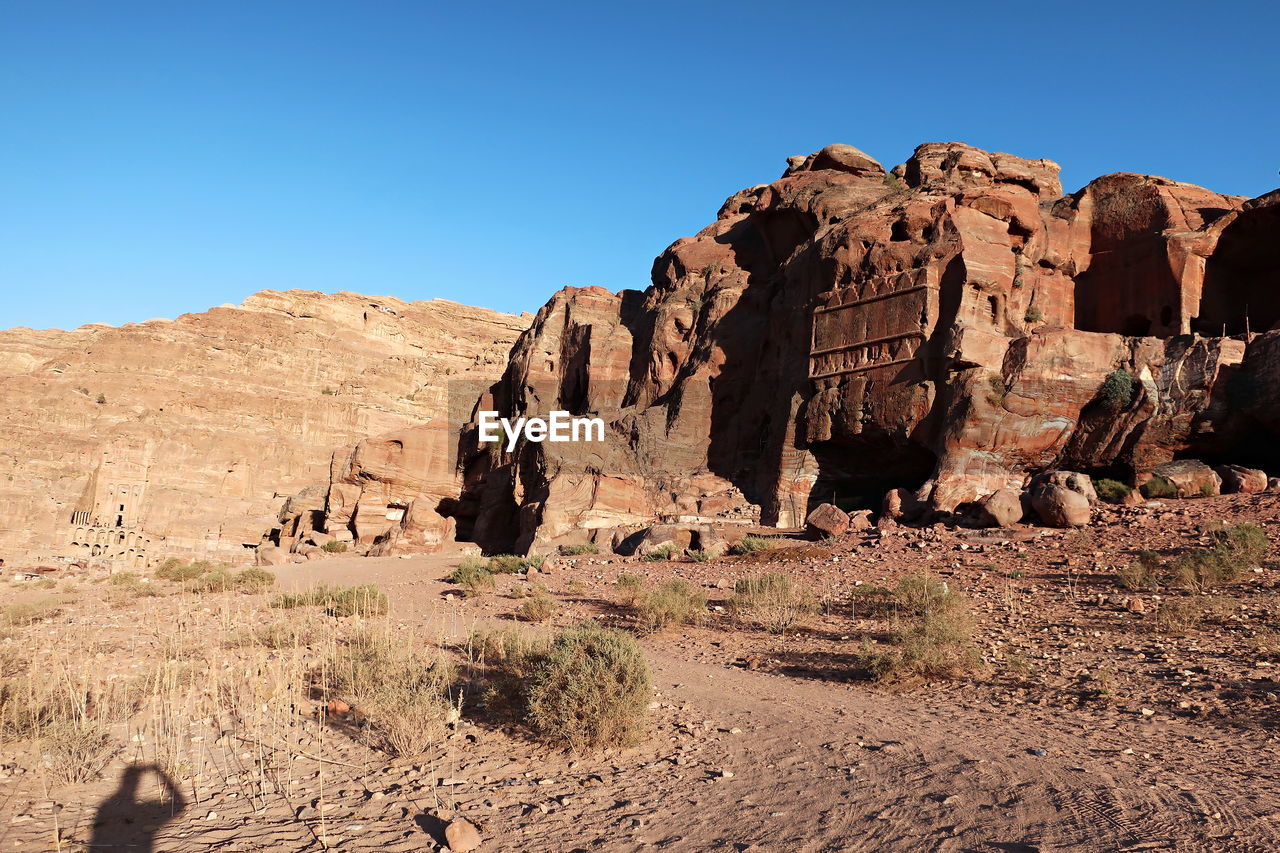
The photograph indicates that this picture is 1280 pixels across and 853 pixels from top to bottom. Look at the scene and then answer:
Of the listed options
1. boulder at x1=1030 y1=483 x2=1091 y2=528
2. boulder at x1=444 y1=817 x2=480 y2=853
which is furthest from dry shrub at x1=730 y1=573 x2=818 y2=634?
boulder at x1=1030 y1=483 x2=1091 y2=528

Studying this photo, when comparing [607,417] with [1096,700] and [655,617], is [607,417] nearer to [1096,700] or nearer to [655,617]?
[655,617]

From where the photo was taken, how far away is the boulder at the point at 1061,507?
49.3ft

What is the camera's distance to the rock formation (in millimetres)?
20875

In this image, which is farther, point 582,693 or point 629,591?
point 629,591

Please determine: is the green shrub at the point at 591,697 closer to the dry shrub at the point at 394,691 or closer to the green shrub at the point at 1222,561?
the dry shrub at the point at 394,691

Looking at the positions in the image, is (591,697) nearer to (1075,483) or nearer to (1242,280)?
(1075,483)

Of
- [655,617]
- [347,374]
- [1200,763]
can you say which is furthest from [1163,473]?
[347,374]

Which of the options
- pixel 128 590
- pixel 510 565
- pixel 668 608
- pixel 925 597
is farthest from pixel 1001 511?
pixel 128 590

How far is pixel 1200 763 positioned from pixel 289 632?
971cm

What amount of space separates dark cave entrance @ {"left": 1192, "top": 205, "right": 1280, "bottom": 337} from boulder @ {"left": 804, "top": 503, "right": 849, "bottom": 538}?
16544mm

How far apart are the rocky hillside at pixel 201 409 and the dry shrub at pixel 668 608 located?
31011 mm

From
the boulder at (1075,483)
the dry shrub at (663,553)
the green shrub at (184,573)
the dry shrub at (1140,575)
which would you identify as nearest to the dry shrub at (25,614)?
the green shrub at (184,573)

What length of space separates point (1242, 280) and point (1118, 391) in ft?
37.3

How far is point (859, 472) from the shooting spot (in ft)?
87.1
